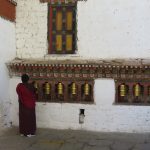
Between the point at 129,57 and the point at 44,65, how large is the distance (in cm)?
212

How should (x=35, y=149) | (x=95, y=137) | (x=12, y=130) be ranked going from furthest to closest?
(x=12, y=130) < (x=95, y=137) < (x=35, y=149)

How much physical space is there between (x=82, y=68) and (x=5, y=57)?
1.96 metres

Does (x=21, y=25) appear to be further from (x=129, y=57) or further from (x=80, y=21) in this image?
(x=129, y=57)

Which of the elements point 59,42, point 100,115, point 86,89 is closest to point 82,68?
point 86,89

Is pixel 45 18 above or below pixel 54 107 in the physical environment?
above

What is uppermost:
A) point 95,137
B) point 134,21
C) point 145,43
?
point 134,21

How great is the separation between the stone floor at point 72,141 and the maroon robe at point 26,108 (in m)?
0.23

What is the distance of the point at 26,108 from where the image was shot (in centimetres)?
830

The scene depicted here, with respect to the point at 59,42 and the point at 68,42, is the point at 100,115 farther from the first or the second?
the point at 59,42

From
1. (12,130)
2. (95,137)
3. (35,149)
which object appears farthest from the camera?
(12,130)

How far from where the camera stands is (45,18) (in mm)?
9180

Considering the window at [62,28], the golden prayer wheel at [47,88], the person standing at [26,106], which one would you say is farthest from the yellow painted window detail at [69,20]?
the person standing at [26,106]

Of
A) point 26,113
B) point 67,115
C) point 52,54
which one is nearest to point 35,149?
point 26,113

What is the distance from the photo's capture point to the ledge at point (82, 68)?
27.3ft
